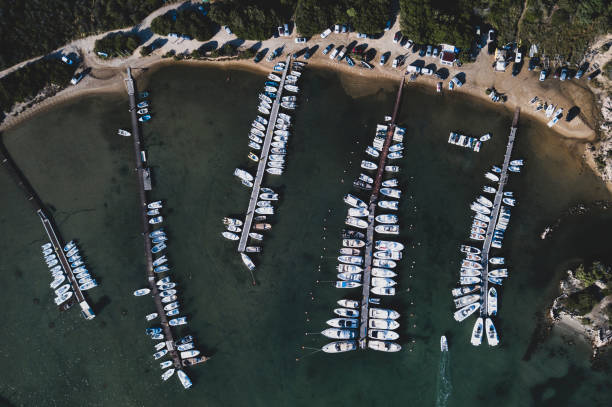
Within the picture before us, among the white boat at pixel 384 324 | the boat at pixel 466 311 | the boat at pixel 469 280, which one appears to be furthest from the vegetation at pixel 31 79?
the boat at pixel 466 311

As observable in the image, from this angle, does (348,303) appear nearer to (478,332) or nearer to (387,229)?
(387,229)

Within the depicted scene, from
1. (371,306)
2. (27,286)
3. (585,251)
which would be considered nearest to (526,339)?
(585,251)

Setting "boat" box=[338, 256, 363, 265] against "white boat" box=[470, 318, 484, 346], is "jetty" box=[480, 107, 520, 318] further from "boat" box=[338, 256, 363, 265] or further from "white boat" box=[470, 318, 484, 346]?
"boat" box=[338, 256, 363, 265]

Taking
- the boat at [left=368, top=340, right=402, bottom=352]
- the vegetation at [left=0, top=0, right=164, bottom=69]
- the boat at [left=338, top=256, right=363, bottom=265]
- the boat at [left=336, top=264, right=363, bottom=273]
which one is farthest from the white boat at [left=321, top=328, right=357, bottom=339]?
the vegetation at [left=0, top=0, right=164, bottom=69]

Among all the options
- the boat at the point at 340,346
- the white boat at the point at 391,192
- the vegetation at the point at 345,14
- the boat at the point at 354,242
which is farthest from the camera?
the white boat at the point at 391,192

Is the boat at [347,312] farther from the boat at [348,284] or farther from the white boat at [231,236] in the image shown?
the white boat at [231,236]
